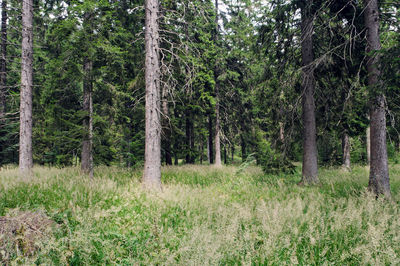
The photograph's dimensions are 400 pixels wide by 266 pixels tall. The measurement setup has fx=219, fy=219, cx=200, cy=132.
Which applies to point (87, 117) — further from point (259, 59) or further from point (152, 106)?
point (259, 59)

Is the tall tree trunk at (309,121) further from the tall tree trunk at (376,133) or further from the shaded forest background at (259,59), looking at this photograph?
the tall tree trunk at (376,133)

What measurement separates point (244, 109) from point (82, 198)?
1593cm

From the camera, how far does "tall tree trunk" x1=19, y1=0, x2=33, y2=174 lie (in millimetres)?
8625

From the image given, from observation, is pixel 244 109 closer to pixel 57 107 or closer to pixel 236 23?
pixel 236 23

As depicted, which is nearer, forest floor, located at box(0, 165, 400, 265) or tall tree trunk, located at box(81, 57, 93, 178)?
forest floor, located at box(0, 165, 400, 265)

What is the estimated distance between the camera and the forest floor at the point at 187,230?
313 centimetres

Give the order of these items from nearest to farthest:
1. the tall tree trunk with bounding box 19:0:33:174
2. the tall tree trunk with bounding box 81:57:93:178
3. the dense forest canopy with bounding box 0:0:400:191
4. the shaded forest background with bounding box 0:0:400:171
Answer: the dense forest canopy with bounding box 0:0:400:191
the shaded forest background with bounding box 0:0:400:171
the tall tree trunk with bounding box 19:0:33:174
the tall tree trunk with bounding box 81:57:93:178

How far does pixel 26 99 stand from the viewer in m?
8.70

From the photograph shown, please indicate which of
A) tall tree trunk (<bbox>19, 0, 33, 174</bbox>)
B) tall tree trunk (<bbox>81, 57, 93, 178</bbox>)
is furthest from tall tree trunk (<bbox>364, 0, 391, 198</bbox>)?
tall tree trunk (<bbox>19, 0, 33, 174</bbox>)

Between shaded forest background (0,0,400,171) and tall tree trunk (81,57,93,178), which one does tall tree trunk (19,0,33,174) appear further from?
tall tree trunk (81,57,93,178)

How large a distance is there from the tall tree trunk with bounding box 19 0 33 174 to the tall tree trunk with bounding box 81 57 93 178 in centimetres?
197

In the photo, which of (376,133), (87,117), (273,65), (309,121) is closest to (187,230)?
(376,133)

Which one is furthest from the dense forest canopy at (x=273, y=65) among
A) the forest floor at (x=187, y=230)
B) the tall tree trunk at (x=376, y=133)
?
the forest floor at (x=187, y=230)

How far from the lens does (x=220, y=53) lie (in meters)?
16.3
